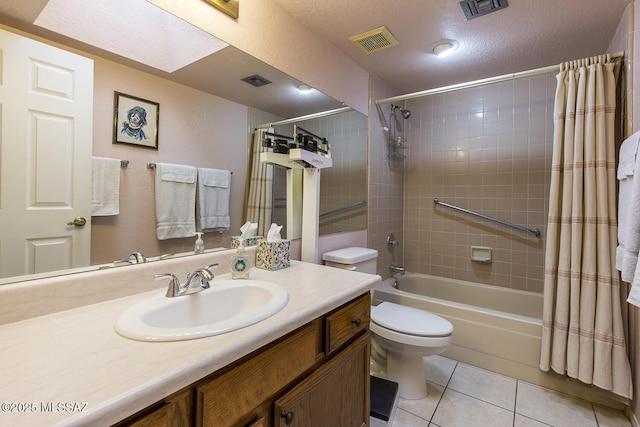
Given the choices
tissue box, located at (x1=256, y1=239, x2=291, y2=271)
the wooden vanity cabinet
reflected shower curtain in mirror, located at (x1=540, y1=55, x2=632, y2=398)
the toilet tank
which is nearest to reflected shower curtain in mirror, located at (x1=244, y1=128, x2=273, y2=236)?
tissue box, located at (x1=256, y1=239, x2=291, y2=271)

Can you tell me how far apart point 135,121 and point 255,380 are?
0.93 m

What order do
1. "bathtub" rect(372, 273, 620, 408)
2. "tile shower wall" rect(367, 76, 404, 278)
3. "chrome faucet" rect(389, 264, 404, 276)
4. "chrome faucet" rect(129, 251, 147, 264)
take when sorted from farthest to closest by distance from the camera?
"chrome faucet" rect(389, 264, 404, 276), "tile shower wall" rect(367, 76, 404, 278), "bathtub" rect(372, 273, 620, 408), "chrome faucet" rect(129, 251, 147, 264)

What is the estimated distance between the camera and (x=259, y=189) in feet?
4.89

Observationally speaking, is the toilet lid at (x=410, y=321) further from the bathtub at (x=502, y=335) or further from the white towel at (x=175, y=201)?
the white towel at (x=175, y=201)

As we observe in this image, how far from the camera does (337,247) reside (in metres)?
2.09

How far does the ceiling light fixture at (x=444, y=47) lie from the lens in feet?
6.22

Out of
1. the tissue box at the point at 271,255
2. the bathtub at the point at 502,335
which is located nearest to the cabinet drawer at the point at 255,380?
the tissue box at the point at 271,255

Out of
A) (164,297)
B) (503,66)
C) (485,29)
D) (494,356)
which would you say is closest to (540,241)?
(494,356)

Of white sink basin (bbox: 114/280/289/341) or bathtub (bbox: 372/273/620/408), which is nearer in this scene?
white sink basin (bbox: 114/280/289/341)

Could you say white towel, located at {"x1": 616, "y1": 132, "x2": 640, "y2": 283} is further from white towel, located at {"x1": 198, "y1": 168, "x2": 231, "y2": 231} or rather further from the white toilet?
white towel, located at {"x1": 198, "y1": 168, "x2": 231, "y2": 231}

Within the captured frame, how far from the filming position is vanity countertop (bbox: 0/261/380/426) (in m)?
0.45

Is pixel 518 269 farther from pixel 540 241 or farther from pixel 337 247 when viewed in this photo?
pixel 337 247

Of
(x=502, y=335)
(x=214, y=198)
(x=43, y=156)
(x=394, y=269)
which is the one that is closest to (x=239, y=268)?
(x=214, y=198)

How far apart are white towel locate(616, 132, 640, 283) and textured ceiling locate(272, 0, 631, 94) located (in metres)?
0.84
